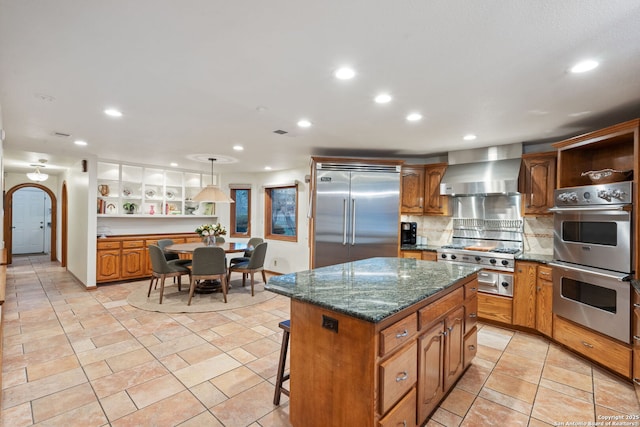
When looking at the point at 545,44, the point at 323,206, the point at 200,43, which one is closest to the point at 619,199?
the point at 545,44

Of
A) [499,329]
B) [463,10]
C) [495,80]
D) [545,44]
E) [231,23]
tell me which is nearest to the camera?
[463,10]

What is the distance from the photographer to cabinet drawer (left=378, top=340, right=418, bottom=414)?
1.50m

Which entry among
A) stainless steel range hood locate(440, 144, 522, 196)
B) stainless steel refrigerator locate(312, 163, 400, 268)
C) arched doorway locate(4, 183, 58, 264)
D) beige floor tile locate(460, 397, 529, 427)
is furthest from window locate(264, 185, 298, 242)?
arched doorway locate(4, 183, 58, 264)

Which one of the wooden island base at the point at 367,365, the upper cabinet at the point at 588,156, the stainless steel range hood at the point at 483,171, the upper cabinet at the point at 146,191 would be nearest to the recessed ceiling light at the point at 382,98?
the wooden island base at the point at 367,365

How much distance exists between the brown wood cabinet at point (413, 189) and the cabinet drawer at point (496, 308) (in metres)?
1.53

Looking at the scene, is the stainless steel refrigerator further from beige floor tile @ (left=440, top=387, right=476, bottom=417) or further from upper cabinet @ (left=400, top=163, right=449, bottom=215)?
beige floor tile @ (left=440, top=387, right=476, bottom=417)

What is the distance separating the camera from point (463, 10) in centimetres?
143

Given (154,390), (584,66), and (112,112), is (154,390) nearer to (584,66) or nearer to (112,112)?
(112,112)

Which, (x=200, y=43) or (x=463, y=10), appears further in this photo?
(x=200, y=43)

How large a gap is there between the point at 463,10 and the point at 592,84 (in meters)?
1.51

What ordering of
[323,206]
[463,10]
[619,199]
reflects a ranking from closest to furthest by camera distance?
A: [463,10] → [619,199] → [323,206]

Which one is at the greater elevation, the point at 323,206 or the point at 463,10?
the point at 463,10

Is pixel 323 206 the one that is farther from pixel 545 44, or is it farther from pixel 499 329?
pixel 545 44

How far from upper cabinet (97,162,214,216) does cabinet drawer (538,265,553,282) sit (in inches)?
242
